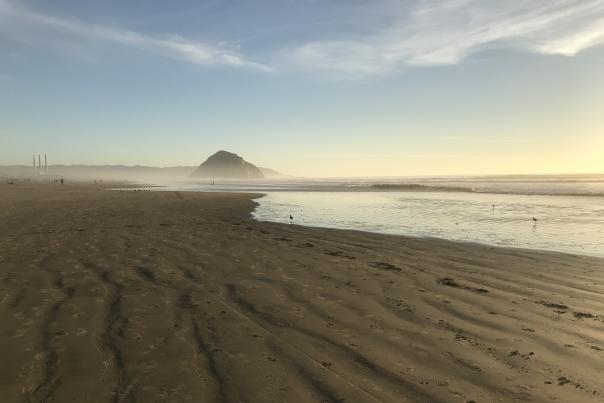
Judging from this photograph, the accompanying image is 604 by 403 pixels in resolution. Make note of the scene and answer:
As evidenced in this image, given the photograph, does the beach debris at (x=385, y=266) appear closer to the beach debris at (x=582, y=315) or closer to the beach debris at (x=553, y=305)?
the beach debris at (x=553, y=305)

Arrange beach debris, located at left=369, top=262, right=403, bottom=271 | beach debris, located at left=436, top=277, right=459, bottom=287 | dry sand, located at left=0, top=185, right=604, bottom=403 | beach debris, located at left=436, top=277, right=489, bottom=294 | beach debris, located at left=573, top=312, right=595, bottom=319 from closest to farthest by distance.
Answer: dry sand, located at left=0, top=185, right=604, bottom=403 → beach debris, located at left=573, top=312, right=595, bottom=319 → beach debris, located at left=436, top=277, right=489, bottom=294 → beach debris, located at left=436, top=277, right=459, bottom=287 → beach debris, located at left=369, top=262, right=403, bottom=271

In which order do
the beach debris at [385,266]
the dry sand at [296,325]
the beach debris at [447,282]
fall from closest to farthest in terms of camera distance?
1. the dry sand at [296,325]
2. the beach debris at [447,282]
3. the beach debris at [385,266]

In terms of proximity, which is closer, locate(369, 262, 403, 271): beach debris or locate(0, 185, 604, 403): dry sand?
locate(0, 185, 604, 403): dry sand

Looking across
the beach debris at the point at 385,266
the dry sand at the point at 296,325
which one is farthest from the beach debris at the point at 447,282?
the beach debris at the point at 385,266

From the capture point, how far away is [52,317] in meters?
6.34

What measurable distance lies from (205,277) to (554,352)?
22.6ft

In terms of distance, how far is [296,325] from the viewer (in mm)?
6258

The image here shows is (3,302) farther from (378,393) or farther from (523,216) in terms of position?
(523,216)

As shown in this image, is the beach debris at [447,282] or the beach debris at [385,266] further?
the beach debris at [385,266]

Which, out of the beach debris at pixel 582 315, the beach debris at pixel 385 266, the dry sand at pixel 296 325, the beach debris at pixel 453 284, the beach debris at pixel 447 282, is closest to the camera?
the dry sand at pixel 296 325

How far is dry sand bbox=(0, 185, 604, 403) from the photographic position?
170 inches

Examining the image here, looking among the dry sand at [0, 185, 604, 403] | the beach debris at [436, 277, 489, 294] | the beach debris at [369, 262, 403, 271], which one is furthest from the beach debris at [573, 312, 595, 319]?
the beach debris at [369, 262, 403, 271]

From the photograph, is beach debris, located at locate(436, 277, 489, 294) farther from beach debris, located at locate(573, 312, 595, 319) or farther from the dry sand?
beach debris, located at locate(573, 312, 595, 319)

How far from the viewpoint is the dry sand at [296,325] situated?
4.31m
